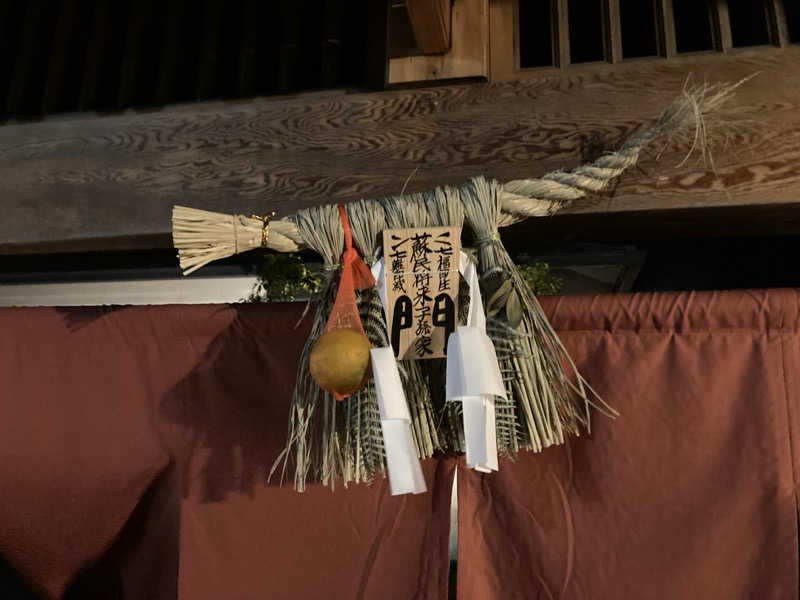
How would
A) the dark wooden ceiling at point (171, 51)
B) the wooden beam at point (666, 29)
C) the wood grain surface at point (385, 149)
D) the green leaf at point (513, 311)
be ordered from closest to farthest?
the green leaf at point (513, 311) → the wood grain surface at point (385, 149) → the wooden beam at point (666, 29) → the dark wooden ceiling at point (171, 51)

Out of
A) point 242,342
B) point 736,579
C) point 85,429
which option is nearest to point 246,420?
point 242,342

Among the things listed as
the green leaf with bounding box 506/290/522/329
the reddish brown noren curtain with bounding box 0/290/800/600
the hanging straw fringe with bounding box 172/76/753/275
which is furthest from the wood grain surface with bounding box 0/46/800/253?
the green leaf with bounding box 506/290/522/329

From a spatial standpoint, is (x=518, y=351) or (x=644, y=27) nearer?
(x=518, y=351)

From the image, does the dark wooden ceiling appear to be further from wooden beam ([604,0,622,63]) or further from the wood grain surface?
wooden beam ([604,0,622,63])

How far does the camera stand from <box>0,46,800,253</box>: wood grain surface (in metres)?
1.45

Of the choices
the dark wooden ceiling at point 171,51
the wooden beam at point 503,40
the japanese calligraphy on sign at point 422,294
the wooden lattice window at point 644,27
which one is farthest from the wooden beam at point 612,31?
the japanese calligraphy on sign at point 422,294

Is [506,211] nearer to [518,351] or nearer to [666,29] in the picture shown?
[518,351]

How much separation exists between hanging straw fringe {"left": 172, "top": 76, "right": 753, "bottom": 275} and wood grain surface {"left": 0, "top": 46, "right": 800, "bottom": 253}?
0.57 ft

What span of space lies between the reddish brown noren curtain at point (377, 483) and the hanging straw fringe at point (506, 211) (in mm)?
209

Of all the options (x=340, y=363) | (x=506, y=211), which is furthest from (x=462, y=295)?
(x=340, y=363)

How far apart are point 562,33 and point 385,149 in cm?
54

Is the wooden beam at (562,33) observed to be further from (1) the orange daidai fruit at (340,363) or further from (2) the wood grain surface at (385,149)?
(1) the orange daidai fruit at (340,363)

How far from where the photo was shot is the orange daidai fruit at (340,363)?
1030mm

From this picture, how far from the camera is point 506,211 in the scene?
1259 mm
